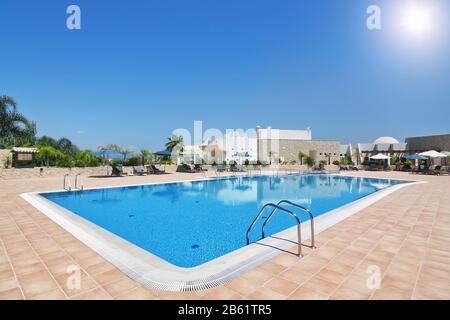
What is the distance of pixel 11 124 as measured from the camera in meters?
20.4

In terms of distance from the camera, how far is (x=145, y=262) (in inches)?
115

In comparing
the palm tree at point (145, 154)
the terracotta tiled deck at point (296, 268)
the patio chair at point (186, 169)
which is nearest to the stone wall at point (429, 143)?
the patio chair at point (186, 169)

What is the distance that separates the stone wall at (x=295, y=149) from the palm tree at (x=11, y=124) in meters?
31.2

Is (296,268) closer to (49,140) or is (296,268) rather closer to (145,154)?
(145,154)

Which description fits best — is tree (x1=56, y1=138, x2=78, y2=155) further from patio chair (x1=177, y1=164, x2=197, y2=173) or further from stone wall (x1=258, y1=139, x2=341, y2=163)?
stone wall (x1=258, y1=139, x2=341, y2=163)

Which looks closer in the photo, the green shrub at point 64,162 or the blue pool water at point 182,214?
the blue pool water at point 182,214

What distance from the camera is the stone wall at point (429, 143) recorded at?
2720 cm

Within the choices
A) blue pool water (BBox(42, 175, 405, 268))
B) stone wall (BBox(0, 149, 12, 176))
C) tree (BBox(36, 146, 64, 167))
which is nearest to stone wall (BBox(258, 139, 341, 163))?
blue pool water (BBox(42, 175, 405, 268))

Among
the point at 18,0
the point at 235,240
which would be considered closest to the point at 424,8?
the point at 235,240

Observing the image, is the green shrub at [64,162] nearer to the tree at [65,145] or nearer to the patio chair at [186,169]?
the patio chair at [186,169]

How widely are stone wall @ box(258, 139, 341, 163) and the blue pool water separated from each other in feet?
89.0

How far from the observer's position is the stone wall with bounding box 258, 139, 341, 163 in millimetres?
37344

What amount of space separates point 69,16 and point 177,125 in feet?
98.6
